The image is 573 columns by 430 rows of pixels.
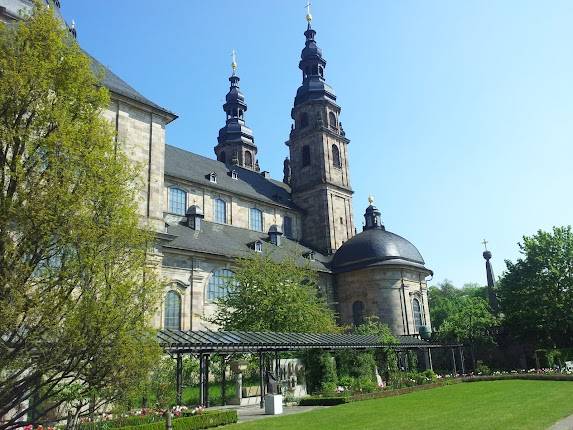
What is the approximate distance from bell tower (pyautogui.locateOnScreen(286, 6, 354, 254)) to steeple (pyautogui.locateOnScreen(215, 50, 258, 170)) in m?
8.24

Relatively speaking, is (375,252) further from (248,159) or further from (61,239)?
(61,239)

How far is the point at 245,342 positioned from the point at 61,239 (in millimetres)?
11105

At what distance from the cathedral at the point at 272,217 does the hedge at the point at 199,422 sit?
778cm

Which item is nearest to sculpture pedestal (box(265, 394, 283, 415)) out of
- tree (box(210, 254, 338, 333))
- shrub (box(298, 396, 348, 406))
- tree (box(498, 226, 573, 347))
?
shrub (box(298, 396, 348, 406))

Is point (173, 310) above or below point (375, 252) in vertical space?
below

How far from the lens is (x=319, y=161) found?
148ft

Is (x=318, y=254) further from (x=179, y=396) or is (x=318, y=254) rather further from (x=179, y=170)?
(x=179, y=396)

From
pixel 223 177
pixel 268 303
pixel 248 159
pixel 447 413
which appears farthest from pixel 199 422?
pixel 248 159

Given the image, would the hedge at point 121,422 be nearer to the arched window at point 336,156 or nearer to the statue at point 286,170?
the arched window at point 336,156

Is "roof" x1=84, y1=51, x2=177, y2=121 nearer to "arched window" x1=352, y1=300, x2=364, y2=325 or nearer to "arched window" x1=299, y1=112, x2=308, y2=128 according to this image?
"arched window" x1=352, y1=300, x2=364, y2=325

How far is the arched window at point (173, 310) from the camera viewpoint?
27.4 meters

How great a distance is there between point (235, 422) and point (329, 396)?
5902 mm

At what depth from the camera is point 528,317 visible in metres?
33.7

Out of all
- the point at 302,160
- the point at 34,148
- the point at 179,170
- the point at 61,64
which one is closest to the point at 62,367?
the point at 34,148
